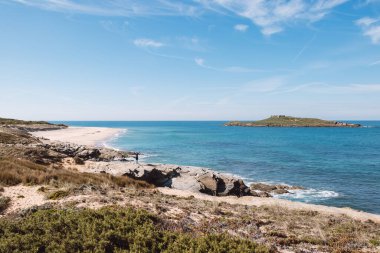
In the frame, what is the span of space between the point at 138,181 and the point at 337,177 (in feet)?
99.2

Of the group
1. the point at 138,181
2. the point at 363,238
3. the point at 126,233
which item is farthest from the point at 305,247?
the point at 138,181

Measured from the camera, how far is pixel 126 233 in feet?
41.0

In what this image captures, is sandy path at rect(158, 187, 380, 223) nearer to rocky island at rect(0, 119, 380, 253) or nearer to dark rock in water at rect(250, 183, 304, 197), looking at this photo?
rocky island at rect(0, 119, 380, 253)

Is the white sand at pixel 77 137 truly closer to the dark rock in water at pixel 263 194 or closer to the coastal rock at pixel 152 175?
the coastal rock at pixel 152 175

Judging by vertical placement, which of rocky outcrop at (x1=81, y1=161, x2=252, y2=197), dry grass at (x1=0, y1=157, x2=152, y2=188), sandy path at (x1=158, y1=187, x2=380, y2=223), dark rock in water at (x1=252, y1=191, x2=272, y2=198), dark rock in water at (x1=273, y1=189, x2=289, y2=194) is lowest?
dark rock in water at (x1=273, y1=189, x2=289, y2=194)

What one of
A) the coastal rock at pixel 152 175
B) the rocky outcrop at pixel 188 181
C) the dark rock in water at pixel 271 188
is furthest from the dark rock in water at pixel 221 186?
the coastal rock at pixel 152 175

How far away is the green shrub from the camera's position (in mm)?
10836

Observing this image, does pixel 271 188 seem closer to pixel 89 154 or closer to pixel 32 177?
pixel 32 177

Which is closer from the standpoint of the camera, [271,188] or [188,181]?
[188,181]

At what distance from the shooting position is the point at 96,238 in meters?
11.7

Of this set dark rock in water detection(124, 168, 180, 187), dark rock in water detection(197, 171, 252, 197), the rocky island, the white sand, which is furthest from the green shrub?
the white sand

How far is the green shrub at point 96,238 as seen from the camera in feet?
35.6

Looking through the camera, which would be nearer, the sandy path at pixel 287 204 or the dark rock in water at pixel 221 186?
the sandy path at pixel 287 204

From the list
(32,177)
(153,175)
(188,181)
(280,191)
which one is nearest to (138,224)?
(32,177)
